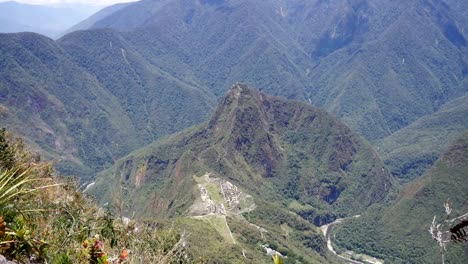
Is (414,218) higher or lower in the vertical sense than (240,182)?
lower

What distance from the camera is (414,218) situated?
15275cm

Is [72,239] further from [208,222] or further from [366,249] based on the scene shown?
[366,249]

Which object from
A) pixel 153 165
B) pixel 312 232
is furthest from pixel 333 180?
pixel 153 165

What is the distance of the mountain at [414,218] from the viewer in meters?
143

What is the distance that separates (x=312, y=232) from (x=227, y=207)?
30.9 metres

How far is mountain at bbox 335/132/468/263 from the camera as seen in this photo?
14325cm

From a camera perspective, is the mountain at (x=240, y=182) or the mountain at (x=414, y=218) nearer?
the mountain at (x=240, y=182)

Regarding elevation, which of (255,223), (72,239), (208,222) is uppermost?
(72,239)

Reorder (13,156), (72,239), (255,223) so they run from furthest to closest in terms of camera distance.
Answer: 1. (255,223)
2. (13,156)
3. (72,239)

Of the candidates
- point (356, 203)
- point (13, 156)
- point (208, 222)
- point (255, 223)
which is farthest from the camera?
point (356, 203)

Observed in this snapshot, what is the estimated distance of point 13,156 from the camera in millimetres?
24359

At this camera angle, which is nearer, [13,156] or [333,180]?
[13,156]

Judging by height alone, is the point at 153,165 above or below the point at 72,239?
below

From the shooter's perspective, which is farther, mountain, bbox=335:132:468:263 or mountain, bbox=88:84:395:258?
mountain, bbox=335:132:468:263
